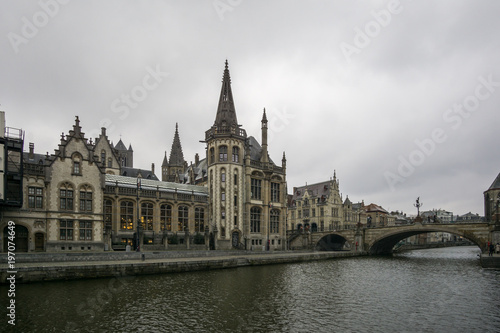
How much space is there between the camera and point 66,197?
43.0 m

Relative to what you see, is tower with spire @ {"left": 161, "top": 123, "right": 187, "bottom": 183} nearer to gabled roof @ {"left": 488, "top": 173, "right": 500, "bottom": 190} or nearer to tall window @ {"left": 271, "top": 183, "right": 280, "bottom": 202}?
tall window @ {"left": 271, "top": 183, "right": 280, "bottom": 202}

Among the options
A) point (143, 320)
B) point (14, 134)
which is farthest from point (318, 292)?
point (14, 134)

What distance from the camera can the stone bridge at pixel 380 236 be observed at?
54500 millimetres

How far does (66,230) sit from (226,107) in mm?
33417

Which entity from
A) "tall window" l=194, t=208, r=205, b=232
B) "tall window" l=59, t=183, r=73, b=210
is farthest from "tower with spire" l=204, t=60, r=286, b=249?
"tall window" l=59, t=183, r=73, b=210

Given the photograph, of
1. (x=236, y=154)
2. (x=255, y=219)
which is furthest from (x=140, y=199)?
(x=255, y=219)

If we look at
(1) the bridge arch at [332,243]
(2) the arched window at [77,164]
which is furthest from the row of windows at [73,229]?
(1) the bridge arch at [332,243]

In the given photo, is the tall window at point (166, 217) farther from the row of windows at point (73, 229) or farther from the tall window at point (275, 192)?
the tall window at point (275, 192)

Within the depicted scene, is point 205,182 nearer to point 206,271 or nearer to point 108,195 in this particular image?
point 108,195

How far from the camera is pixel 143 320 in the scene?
18.1 metres

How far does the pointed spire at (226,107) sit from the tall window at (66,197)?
27.1 m

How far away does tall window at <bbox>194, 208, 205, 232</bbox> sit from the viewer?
59.1 meters

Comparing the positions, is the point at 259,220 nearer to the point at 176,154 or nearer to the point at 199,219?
the point at 199,219

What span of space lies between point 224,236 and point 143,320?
40.8 m
